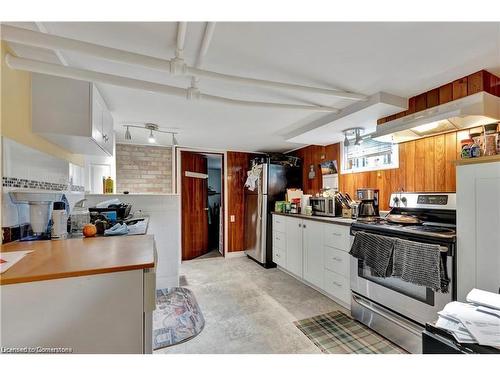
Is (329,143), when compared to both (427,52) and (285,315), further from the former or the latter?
(285,315)

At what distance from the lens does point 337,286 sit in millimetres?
2611

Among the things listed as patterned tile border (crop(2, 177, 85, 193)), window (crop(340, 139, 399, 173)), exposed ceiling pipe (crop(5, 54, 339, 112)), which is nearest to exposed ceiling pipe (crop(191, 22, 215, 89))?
exposed ceiling pipe (crop(5, 54, 339, 112))

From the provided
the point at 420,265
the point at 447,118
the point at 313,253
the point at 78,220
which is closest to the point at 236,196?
the point at 313,253

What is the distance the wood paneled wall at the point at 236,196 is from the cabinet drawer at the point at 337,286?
2.27 m

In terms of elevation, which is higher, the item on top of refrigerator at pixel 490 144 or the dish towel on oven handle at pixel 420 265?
the item on top of refrigerator at pixel 490 144

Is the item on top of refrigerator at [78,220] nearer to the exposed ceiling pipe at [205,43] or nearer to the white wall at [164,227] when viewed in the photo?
the white wall at [164,227]

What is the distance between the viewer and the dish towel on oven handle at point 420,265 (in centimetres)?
163

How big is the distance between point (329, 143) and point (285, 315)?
2405mm

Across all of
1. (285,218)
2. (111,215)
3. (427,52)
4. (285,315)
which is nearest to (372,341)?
(285,315)

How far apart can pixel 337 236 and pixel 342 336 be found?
0.95m

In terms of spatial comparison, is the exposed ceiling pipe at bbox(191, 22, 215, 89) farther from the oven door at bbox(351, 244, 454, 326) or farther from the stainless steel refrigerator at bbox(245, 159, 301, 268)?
the stainless steel refrigerator at bbox(245, 159, 301, 268)

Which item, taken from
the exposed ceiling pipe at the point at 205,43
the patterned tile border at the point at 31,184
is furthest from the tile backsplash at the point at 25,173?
the exposed ceiling pipe at the point at 205,43

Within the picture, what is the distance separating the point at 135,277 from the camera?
39.8 inches

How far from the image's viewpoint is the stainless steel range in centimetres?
170
